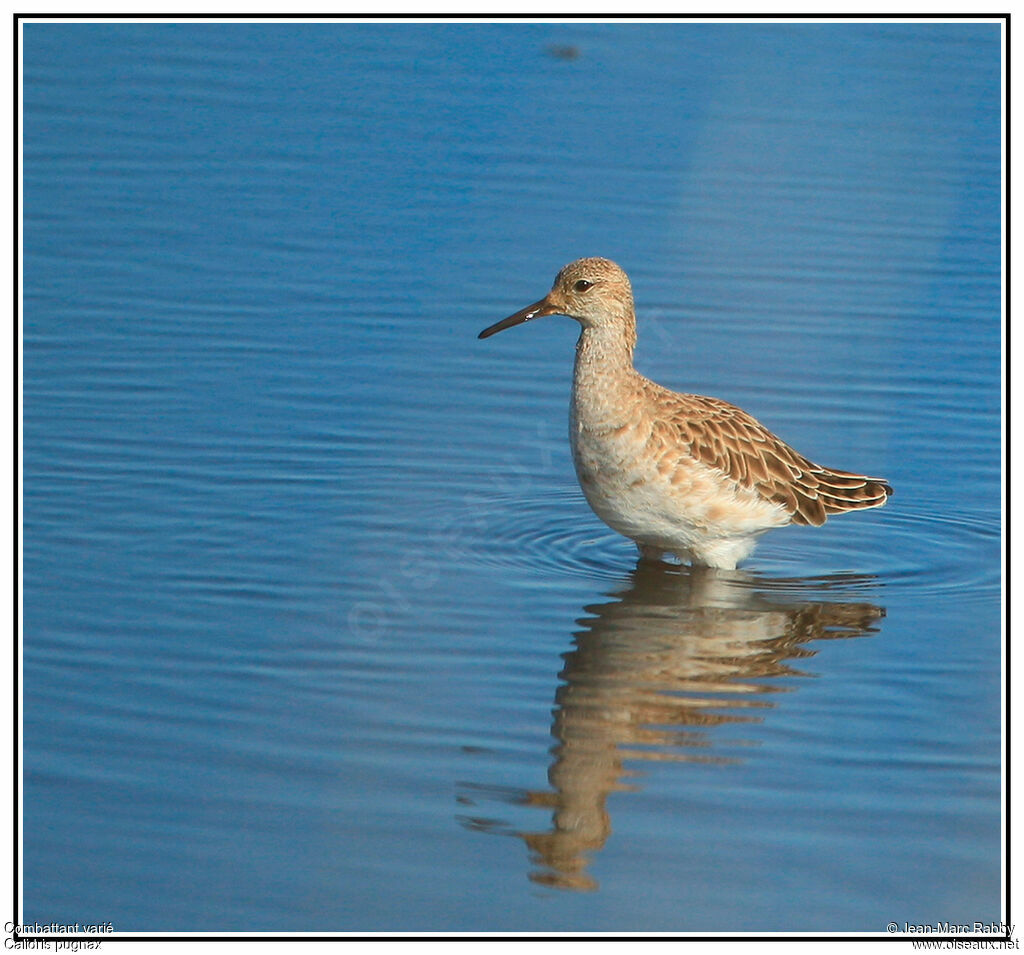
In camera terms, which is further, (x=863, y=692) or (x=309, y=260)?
(x=309, y=260)

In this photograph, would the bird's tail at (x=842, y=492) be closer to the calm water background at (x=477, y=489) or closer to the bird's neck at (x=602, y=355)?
the calm water background at (x=477, y=489)

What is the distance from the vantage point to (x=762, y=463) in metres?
10.6

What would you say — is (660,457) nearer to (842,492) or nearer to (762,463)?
(762,463)

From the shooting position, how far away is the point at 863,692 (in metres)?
8.80

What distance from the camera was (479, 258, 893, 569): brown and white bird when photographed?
33.1ft

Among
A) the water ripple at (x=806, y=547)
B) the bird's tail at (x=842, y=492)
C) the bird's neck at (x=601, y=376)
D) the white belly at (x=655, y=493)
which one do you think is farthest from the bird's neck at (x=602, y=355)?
the bird's tail at (x=842, y=492)

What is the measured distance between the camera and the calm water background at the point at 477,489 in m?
7.24

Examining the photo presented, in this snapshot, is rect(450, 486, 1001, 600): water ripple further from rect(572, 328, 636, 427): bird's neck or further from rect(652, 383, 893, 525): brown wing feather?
rect(572, 328, 636, 427): bird's neck

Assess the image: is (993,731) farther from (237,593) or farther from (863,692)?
(237,593)

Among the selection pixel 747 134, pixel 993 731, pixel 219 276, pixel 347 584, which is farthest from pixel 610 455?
pixel 747 134

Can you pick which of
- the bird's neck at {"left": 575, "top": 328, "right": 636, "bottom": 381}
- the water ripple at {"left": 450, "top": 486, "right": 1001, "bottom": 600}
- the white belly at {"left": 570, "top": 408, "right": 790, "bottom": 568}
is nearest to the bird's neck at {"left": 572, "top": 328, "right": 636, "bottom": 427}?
the bird's neck at {"left": 575, "top": 328, "right": 636, "bottom": 381}

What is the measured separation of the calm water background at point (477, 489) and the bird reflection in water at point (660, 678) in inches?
1.2

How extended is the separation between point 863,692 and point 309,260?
700 centimetres

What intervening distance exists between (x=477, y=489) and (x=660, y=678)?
9.25ft
